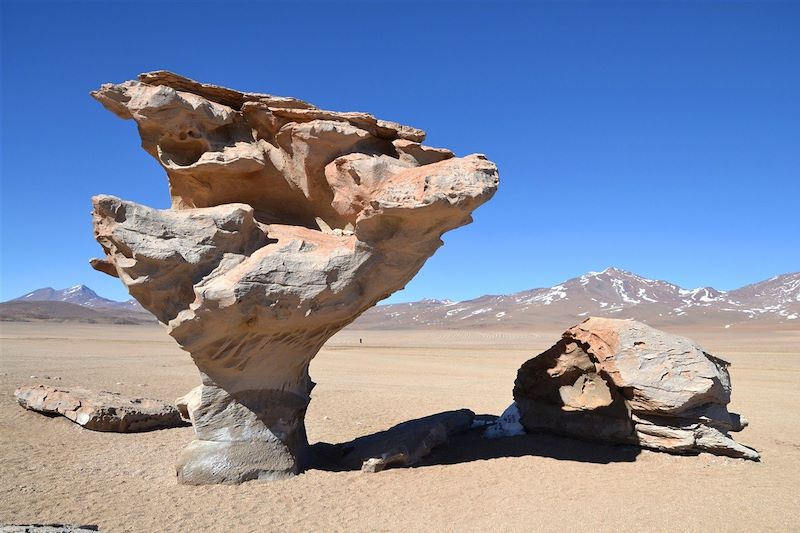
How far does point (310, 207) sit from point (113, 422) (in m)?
6.32

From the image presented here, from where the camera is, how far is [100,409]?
1188 centimetres

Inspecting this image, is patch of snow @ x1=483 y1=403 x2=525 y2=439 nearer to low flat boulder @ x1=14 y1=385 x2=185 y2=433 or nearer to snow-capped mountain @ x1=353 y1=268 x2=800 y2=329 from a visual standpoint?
low flat boulder @ x1=14 y1=385 x2=185 y2=433

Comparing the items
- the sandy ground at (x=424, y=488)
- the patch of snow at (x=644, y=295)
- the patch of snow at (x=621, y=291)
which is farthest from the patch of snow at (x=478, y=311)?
the sandy ground at (x=424, y=488)

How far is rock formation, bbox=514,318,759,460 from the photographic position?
9.43 meters

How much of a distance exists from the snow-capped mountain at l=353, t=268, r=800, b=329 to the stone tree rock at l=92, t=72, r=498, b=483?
320 ft

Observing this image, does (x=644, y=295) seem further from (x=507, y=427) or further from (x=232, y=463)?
(x=232, y=463)

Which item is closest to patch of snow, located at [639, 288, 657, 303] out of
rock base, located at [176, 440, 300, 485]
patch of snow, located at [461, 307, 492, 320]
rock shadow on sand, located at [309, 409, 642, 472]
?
patch of snow, located at [461, 307, 492, 320]

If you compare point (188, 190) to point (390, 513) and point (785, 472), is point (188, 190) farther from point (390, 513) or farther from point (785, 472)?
point (785, 472)

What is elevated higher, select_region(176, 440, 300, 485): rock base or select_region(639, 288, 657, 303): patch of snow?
select_region(639, 288, 657, 303): patch of snow

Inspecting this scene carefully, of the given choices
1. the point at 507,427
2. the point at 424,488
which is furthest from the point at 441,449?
the point at 424,488

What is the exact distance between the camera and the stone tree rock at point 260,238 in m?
8.23

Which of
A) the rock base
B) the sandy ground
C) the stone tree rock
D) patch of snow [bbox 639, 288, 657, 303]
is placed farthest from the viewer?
patch of snow [bbox 639, 288, 657, 303]

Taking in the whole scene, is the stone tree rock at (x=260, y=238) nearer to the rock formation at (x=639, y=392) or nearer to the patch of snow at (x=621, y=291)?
the rock formation at (x=639, y=392)

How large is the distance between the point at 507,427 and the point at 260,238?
6268 millimetres
